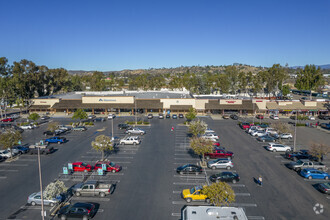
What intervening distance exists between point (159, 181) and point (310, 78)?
79.5 meters

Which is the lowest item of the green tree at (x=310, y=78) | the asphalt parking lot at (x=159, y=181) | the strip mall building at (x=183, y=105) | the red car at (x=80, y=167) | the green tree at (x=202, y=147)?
the asphalt parking lot at (x=159, y=181)

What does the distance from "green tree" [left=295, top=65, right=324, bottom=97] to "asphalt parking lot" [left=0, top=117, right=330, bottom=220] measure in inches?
1967

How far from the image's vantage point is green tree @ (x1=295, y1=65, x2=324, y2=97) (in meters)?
80.3

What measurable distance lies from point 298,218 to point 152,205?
38.2 ft

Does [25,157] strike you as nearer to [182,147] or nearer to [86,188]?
[86,188]

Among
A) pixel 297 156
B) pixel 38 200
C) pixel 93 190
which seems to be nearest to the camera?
pixel 38 200

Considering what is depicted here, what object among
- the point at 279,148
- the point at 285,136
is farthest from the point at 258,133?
the point at 279,148

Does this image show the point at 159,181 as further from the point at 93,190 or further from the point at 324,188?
the point at 324,188

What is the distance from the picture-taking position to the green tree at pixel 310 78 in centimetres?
8026

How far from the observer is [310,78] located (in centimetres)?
8081

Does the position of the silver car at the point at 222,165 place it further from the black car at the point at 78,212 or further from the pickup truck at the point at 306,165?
the black car at the point at 78,212

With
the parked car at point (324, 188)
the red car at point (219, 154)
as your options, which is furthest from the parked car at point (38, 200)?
the parked car at point (324, 188)

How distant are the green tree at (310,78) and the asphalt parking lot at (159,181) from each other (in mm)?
49955

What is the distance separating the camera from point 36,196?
19.6m
